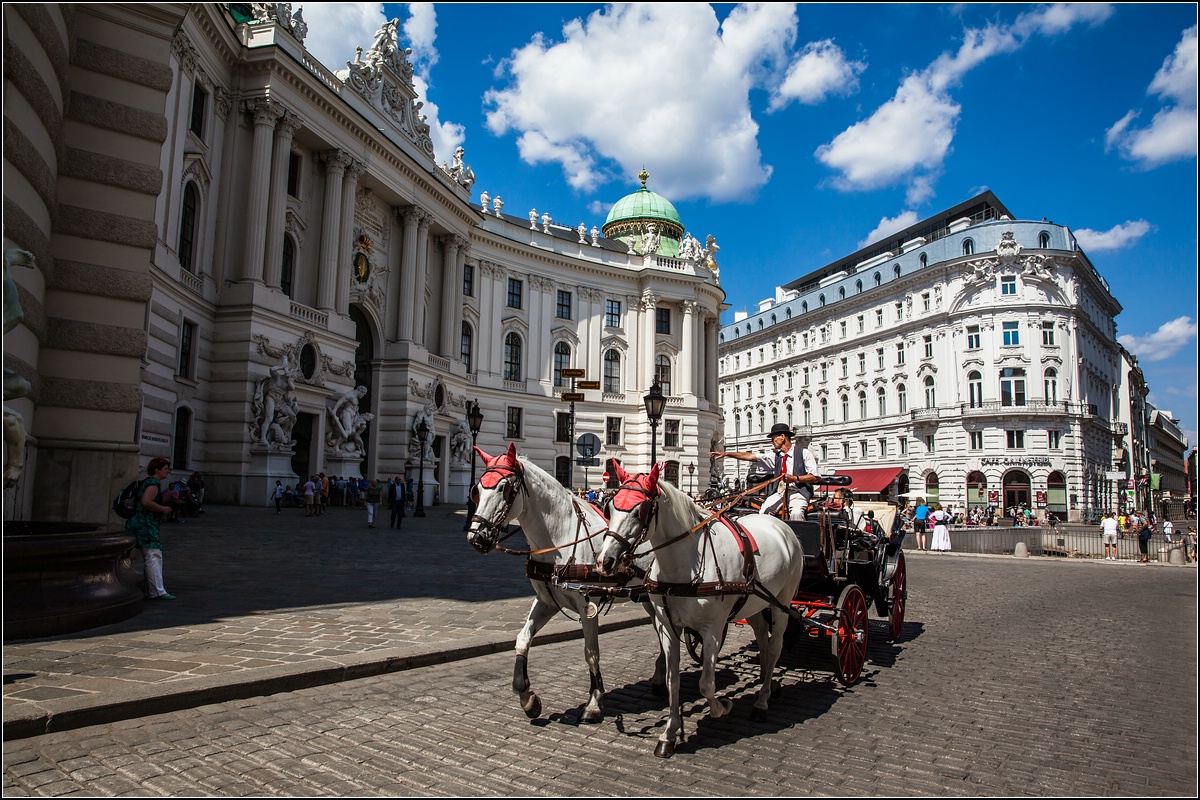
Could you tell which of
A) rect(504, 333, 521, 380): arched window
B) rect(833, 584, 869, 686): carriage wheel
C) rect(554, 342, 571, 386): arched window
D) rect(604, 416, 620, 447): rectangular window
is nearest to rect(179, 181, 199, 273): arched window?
rect(504, 333, 521, 380): arched window

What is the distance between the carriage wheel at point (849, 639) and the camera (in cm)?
656

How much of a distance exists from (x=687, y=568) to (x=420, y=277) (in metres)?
35.2

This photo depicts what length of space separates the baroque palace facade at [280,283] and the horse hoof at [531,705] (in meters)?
7.89

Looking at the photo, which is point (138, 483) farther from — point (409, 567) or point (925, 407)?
point (925, 407)

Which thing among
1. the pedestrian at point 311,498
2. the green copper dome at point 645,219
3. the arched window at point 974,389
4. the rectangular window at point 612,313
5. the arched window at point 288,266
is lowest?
the pedestrian at point 311,498

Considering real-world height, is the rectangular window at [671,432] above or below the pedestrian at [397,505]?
above

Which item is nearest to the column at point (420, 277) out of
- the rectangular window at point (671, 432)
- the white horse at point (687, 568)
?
the rectangular window at point (671, 432)

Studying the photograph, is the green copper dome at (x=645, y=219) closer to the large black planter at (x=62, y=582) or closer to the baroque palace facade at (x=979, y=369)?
the baroque palace facade at (x=979, y=369)

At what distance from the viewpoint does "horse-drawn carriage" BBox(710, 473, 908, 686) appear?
6727 millimetres

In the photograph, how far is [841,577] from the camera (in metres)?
7.47

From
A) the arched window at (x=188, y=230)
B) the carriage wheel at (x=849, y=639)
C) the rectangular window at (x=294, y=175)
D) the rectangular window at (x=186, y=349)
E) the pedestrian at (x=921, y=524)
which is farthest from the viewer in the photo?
the rectangular window at (x=294, y=175)

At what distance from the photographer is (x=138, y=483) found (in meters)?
9.30

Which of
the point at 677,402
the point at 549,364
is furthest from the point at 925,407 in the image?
the point at 549,364

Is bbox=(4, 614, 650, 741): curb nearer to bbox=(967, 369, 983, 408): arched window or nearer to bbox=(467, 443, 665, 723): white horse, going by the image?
bbox=(467, 443, 665, 723): white horse
